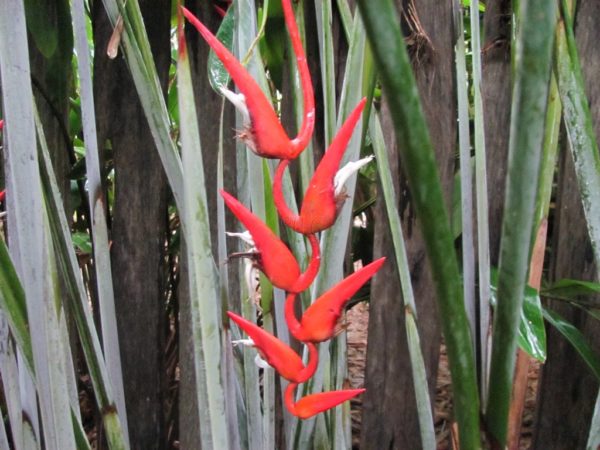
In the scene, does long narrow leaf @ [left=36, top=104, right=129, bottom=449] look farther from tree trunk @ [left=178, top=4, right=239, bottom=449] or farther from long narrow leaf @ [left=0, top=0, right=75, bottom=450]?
tree trunk @ [left=178, top=4, right=239, bottom=449]

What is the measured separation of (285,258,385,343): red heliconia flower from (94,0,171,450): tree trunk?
0.51 m

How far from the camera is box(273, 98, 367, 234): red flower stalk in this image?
0.28 metres

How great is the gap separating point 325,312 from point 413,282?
16.8 inches

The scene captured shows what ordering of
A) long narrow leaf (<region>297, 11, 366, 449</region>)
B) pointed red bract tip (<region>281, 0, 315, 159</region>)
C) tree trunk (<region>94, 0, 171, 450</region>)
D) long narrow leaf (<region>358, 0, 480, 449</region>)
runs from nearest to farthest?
long narrow leaf (<region>358, 0, 480, 449</region>)
pointed red bract tip (<region>281, 0, 315, 159</region>)
long narrow leaf (<region>297, 11, 366, 449</region>)
tree trunk (<region>94, 0, 171, 450</region>)

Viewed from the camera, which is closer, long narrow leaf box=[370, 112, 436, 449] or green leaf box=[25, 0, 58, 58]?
long narrow leaf box=[370, 112, 436, 449]

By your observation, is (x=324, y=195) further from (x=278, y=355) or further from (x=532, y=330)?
(x=532, y=330)

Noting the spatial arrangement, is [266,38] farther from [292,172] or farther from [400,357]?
[400,357]

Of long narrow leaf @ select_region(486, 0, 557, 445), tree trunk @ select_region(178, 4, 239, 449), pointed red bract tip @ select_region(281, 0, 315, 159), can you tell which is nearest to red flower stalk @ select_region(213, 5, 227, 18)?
tree trunk @ select_region(178, 4, 239, 449)

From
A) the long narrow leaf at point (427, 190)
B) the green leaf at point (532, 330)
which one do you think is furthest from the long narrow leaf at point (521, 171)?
the green leaf at point (532, 330)

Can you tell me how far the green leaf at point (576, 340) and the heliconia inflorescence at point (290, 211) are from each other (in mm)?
416

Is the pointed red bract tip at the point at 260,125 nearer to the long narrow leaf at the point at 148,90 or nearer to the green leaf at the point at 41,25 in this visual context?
the long narrow leaf at the point at 148,90

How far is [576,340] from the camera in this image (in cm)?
66

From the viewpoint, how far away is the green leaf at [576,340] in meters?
0.64

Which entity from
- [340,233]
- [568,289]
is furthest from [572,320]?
[340,233]
